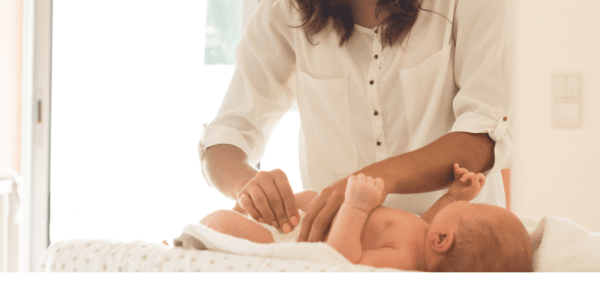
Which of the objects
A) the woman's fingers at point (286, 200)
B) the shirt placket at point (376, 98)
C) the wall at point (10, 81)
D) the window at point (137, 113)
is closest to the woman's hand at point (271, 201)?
the woman's fingers at point (286, 200)

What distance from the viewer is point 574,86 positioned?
1.97 meters

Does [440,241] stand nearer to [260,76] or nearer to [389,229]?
[389,229]

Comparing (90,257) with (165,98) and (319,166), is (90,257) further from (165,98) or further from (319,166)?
(165,98)

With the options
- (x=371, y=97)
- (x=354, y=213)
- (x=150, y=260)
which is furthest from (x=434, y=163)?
(x=150, y=260)

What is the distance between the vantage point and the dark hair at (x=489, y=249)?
26.1 inches

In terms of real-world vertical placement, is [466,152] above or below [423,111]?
below

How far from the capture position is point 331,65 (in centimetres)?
108

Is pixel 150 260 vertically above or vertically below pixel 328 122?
→ below

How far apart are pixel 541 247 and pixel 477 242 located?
0.32 feet

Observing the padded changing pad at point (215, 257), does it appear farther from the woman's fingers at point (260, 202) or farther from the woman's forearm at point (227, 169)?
the woman's forearm at point (227, 169)

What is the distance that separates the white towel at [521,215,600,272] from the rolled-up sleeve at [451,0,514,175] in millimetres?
202

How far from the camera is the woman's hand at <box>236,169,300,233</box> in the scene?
76 cm
